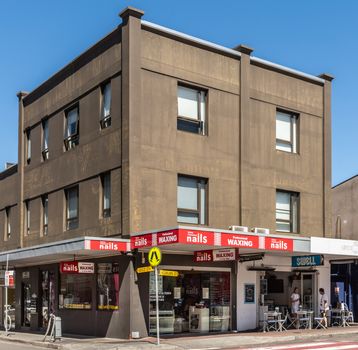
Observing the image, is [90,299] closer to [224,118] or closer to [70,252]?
[70,252]

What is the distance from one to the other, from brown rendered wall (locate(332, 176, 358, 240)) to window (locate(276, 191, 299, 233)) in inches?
368

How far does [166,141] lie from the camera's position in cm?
2291

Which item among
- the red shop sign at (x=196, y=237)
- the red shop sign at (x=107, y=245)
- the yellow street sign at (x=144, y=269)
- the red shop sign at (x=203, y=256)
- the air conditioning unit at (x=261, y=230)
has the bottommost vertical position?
the yellow street sign at (x=144, y=269)

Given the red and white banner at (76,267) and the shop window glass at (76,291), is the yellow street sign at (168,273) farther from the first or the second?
the shop window glass at (76,291)

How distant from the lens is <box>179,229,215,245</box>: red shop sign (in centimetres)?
1948

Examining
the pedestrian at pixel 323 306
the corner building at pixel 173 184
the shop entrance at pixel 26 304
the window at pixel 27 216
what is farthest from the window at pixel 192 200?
the shop entrance at pixel 26 304

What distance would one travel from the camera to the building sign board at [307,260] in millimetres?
23625

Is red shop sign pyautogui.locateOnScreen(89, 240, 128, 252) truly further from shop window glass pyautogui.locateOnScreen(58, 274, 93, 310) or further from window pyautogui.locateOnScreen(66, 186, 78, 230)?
window pyautogui.locateOnScreen(66, 186, 78, 230)

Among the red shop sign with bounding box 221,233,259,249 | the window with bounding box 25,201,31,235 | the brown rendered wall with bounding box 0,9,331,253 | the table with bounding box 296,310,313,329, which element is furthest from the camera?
the window with bounding box 25,201,31,235

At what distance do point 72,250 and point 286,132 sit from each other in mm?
10758

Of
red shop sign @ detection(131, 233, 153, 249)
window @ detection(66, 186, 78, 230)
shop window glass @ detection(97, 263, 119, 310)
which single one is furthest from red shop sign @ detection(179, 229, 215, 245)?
window @ detection(66, 186, 78, 230)

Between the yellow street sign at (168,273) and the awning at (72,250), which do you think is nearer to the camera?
the awning at (72,250)

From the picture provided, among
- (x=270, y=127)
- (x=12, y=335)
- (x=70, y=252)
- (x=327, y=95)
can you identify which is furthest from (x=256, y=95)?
(x=12, y=335)

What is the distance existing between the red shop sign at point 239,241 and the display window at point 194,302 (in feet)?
9.71
